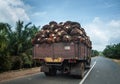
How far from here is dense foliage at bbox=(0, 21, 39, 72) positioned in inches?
724

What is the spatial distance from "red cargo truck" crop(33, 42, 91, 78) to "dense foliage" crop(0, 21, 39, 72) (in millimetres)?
3626

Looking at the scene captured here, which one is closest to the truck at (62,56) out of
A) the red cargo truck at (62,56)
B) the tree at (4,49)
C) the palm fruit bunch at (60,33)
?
the red cargo truck at (62,56)

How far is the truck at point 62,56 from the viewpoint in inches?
580

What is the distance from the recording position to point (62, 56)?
1502cm

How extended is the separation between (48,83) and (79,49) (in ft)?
10.5

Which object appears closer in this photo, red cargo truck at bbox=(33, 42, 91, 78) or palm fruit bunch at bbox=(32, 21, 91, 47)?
red cargo truck at bbox=(33, 42, 91, 78)

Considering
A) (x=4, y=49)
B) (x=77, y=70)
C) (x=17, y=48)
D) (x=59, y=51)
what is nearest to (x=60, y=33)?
(x=59, y=51)

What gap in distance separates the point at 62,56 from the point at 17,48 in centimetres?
874

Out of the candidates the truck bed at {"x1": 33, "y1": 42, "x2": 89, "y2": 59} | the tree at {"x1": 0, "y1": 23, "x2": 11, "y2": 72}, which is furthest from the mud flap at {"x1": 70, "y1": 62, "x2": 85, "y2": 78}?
the tree at {"x1": 0, "y1": 23, "x2": 11, "y2": 72}

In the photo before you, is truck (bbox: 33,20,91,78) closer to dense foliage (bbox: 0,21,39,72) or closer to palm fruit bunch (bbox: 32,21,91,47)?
palm fruit bunch (bbox: 32,21,91,47)

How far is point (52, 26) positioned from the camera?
55.0 ft

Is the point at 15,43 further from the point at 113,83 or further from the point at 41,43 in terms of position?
the point at 113,83

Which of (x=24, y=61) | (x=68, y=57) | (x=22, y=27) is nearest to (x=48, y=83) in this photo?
(x=68, y=57)

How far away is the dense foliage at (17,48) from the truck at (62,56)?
11.9 feet
